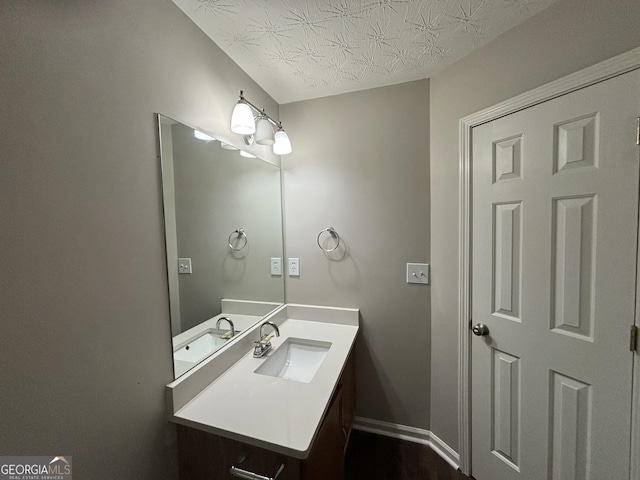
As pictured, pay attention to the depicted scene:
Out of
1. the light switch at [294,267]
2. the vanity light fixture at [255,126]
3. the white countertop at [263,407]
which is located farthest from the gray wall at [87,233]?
the light switch at [294,267]

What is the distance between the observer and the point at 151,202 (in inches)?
34.4

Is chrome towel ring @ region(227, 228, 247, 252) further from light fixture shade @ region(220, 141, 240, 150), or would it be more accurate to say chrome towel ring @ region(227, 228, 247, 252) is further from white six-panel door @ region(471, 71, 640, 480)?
white six-panel door @ region(471, 71, 640, 480)

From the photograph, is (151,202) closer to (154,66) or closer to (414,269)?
(154,66)

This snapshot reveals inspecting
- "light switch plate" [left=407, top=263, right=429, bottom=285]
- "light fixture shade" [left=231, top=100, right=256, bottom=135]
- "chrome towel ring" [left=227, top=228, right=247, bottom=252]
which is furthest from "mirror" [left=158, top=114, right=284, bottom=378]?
"light switch plate" [left=407, top=263, right=429, bottom=285]

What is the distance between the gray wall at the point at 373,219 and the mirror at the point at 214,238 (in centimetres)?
25

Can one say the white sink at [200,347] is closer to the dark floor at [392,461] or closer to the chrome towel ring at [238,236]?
the chrome towel ring at [238,236]

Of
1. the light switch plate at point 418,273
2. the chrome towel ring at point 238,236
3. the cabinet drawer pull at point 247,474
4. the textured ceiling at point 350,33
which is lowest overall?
the cabinet drawer pull at point 247,474

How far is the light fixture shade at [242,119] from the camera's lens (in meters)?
1.21

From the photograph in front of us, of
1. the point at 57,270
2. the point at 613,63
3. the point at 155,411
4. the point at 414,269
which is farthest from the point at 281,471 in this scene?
the point at 613,63

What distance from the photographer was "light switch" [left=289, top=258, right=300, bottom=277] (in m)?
1.79

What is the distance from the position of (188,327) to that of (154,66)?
103 centimetres

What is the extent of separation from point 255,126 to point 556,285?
168cm

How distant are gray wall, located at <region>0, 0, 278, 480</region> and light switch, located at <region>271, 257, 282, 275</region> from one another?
0.85 metres

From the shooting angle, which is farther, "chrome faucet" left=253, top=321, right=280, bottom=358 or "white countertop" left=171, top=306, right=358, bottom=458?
"chrome faucet" left=253, top=321, right=280, bottom=358
